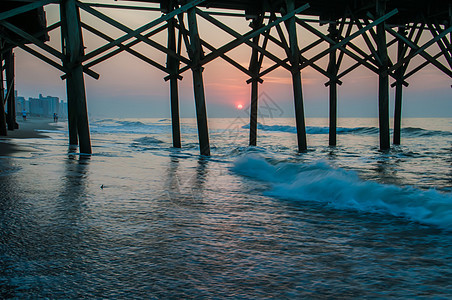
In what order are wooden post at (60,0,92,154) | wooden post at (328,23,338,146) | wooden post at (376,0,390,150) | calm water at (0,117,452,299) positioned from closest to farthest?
calm water at (0,117,452,299) < wooden post at (60,0,92,154) < wooden post at (376,0,390,150) < wooden post at (328,23,338,146)

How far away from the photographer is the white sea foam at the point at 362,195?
3.02 metres

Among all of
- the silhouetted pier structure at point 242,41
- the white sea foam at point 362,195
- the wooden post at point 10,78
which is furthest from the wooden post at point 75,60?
the wooden post at point 10,78

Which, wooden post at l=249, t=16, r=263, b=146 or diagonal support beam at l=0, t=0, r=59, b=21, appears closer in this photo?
diagonal support beam at l=0, t=0, r=59, b=21

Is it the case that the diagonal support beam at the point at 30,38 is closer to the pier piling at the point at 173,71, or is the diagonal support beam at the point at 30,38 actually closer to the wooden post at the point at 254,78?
the pier piling at the point at 173,71

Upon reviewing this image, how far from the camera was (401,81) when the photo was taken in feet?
36.1

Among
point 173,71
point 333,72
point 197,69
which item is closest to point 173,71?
point 173,71

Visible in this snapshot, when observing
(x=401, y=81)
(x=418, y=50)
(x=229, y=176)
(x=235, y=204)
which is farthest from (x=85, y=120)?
(x=401, y=81)

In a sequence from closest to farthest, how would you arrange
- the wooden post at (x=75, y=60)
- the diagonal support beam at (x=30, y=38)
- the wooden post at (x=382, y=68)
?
the diagonal support beam at (x=30, y=38), the wooden post at (x=75, y=60), the wooden post at (x=382, y=68)

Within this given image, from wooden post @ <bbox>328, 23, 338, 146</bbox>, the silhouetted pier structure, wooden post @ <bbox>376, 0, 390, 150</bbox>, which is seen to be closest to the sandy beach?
the silhouetted pier structure

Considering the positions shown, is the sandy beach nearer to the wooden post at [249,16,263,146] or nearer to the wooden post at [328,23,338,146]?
the wooden post at [249,16,263,146]

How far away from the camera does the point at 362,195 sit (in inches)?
146

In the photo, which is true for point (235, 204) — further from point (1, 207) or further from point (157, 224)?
point (1, 207)

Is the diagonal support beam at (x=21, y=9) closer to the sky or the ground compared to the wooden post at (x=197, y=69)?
closer to the sky

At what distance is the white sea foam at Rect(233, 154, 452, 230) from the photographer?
302 centimetres
